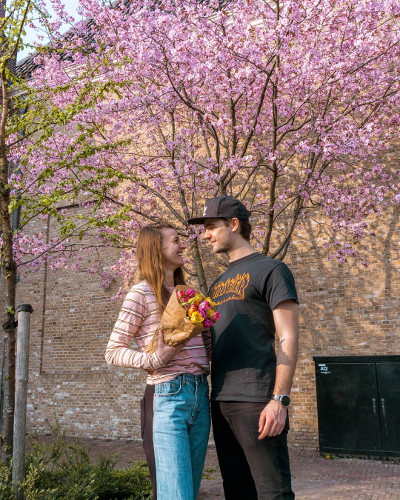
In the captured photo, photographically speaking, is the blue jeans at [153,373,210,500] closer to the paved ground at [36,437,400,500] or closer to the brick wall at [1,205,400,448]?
the paved ground at [36,437,400,500]

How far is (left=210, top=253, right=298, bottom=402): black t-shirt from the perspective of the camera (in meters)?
2.32

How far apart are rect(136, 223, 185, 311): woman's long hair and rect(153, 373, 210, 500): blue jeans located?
41 centimetres

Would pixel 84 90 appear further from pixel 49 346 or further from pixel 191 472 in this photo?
pixel 49 346

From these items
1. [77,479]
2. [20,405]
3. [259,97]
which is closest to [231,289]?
[20,405]

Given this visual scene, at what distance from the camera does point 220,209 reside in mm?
2686

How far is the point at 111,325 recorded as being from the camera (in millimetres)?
11008

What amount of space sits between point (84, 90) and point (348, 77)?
12.5 feet

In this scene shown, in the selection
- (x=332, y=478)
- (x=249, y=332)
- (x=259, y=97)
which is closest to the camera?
(x=249, y=332)

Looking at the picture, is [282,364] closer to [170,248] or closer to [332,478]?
[170,248]

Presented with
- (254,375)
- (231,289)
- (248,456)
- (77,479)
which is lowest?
(77,479)

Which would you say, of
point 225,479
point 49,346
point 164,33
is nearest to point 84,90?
point 164,33

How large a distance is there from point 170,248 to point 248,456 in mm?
1087

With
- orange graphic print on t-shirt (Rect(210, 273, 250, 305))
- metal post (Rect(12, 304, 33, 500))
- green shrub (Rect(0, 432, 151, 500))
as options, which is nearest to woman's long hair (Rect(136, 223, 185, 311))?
orange graphic print on t-shirt (Rect(210, 273, 250, 305))

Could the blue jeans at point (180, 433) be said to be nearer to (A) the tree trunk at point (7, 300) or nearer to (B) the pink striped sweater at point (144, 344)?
(B) the pink striped sweater at point (144, 344)
